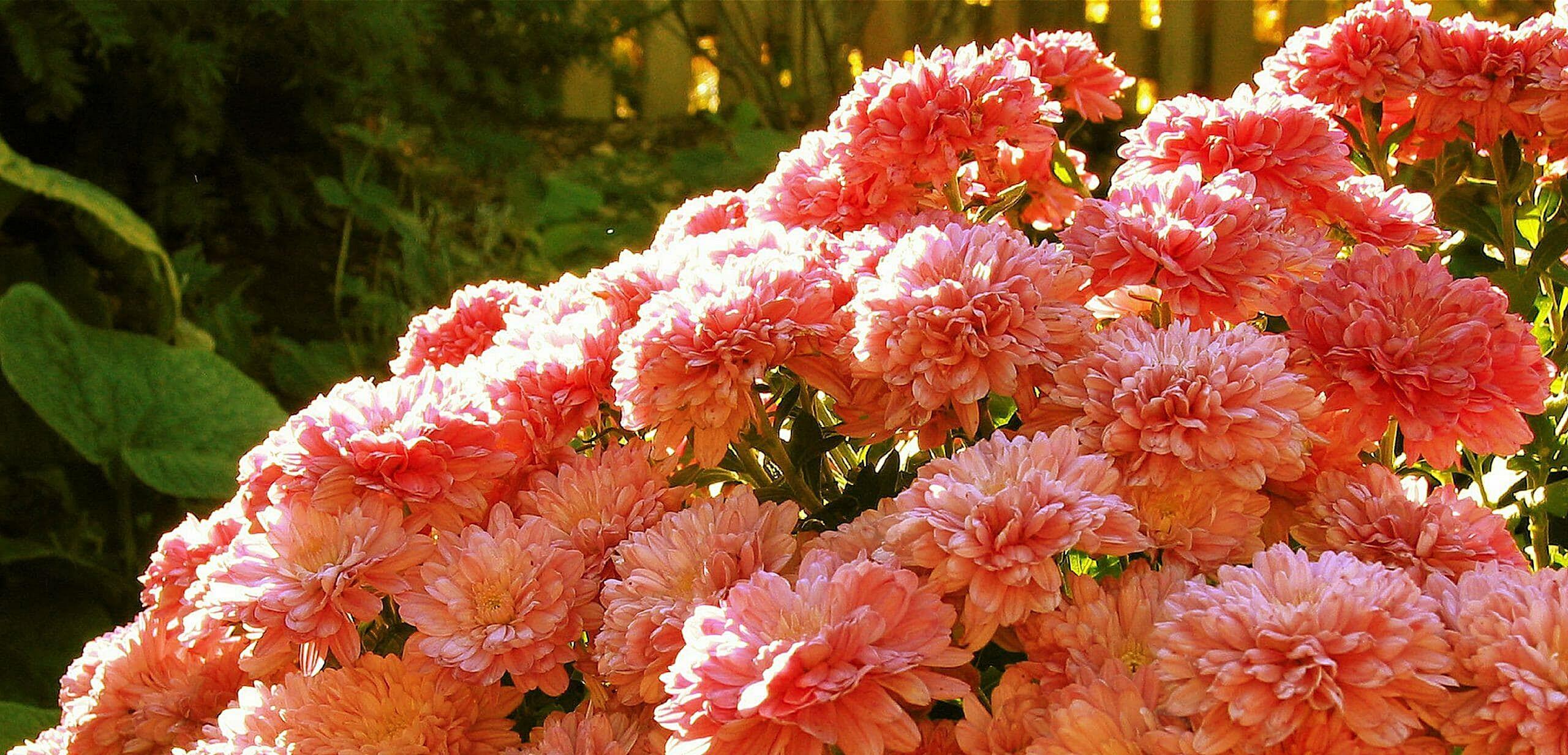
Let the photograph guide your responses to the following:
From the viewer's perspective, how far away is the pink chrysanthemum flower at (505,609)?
2.36 feet

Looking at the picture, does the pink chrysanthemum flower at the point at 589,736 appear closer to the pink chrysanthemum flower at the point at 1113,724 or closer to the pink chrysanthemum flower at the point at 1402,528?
the pink chrysanthemum flower at the point at 1113,724

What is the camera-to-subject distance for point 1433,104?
958mm

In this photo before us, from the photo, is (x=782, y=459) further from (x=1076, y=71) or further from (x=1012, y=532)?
(x=1076, y=71)

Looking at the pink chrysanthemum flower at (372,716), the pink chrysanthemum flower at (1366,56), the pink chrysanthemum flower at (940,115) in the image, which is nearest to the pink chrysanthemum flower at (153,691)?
the pink chrysanthemum flower at (372,716)

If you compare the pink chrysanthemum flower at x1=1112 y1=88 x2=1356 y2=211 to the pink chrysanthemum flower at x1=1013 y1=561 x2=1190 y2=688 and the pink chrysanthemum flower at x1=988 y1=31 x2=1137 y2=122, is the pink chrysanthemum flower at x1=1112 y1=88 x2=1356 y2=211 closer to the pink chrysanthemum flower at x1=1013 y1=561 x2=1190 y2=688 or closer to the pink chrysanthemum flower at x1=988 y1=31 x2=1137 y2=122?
the pink chrysanthemum flower at x1=988 y1=31 x2=1137 y2=122

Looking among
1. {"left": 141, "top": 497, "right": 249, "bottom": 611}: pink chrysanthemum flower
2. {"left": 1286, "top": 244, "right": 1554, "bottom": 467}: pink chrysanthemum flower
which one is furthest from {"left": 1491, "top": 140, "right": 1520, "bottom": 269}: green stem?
{"left": 141, "top": 497, "right": 249, "bottom": 611}: pink chrysanthemum flower

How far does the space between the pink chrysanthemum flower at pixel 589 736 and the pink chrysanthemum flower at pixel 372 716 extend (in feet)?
0.11

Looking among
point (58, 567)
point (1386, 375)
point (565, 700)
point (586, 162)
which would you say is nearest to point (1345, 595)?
point (1386, 375)

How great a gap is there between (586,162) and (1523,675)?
321cm

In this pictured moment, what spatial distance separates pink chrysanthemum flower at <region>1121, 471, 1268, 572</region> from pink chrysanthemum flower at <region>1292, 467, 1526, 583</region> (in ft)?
0.14

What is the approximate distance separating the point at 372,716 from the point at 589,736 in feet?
0.42

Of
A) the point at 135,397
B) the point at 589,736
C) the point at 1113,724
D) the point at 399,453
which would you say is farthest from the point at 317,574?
the point at 135,397

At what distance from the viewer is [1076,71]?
106 centimetres

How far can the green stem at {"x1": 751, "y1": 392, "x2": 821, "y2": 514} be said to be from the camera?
781mm
